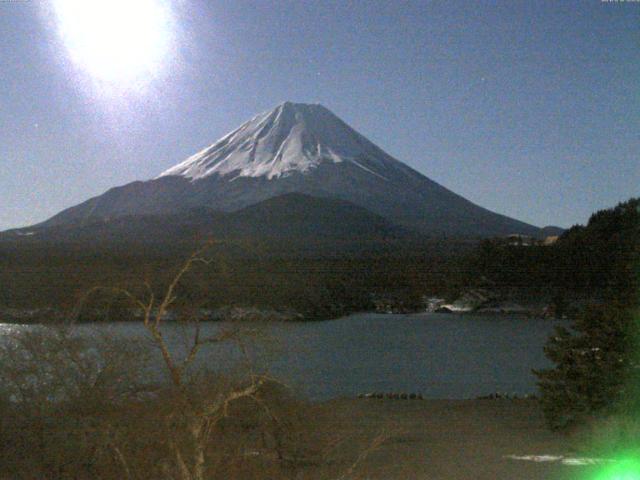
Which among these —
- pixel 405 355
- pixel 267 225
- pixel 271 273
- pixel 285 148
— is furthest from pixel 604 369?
pixel 285 148

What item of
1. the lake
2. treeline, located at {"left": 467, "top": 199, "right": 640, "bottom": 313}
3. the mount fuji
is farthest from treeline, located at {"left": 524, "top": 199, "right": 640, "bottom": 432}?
the mount fuji

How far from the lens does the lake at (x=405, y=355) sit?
1202 centimetres

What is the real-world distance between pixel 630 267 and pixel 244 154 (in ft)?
204

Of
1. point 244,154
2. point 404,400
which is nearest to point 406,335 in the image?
point 404,400

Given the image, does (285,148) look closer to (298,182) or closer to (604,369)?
(298,182)

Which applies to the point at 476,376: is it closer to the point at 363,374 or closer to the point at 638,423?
the point at 363,374

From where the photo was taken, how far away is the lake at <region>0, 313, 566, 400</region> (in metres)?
12.0

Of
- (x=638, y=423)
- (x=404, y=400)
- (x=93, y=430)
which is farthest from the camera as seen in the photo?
(x=404, y=400)

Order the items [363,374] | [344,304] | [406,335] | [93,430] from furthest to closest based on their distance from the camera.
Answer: [344,304], [406,335], [363,374], [93,430]

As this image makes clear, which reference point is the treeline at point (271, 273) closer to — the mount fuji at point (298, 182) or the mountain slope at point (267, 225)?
the mountain slope at point (267, 225)

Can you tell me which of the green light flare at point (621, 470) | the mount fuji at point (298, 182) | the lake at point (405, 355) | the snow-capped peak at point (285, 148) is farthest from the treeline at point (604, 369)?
the snow-capped peak at point (285, 148)

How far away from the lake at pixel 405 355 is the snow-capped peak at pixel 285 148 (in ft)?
136

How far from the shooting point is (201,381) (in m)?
6.02

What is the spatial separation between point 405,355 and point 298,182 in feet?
143
